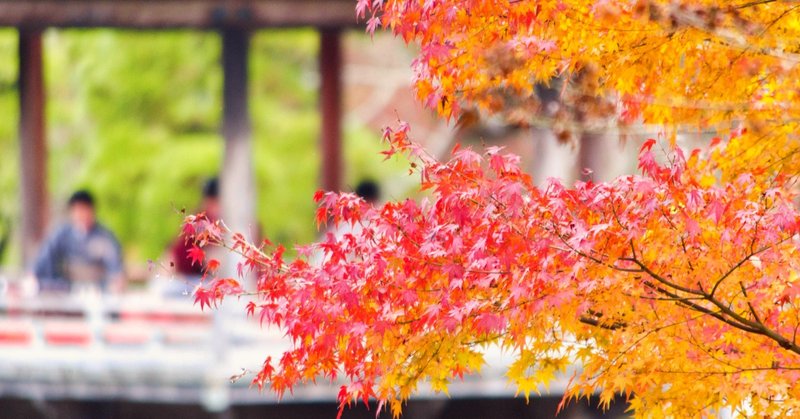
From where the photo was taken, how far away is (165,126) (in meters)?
18.7

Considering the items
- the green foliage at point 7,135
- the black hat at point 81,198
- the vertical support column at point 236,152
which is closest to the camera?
the black hat at point 81,198

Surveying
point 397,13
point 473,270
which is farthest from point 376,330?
point 397,13

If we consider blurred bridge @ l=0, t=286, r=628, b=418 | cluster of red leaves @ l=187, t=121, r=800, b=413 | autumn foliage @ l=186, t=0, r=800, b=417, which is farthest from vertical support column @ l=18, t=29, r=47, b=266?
cluster of red leaves @ l=187, t=121, r=800, b=413

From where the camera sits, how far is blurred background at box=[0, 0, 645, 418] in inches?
459

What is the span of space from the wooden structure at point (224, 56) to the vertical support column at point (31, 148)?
1 centimetres

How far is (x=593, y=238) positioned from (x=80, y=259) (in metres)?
8.12

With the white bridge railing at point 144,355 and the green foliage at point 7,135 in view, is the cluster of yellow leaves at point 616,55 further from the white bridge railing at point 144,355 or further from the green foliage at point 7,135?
the green foliage at point 7,135

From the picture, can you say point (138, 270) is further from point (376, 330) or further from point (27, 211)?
point (376, 330)

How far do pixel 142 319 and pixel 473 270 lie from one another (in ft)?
27.1

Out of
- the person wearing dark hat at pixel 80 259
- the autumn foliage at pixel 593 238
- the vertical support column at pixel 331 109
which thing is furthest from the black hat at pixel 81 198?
the autumn foliage at pixel 593 238

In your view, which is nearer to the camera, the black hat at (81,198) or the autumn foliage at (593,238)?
the autumn foliage at (593,238)

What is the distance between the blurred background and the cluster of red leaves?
1.33ft

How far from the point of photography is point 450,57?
191 inches

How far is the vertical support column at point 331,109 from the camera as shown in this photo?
14.2 metres
